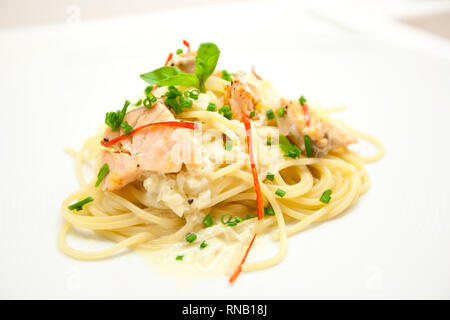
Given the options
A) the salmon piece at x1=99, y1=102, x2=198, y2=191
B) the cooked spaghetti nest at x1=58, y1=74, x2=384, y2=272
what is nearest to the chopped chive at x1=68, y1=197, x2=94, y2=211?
the cooked spaghetti nest at x1=58, y1=74, x2=384, y2=272

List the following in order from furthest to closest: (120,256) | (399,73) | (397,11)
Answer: (397,11), (399,73), (120,256)

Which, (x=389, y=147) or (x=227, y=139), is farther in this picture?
(x=389, y=147)

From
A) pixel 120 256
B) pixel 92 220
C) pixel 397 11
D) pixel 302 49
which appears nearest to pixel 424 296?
pixel 120 256

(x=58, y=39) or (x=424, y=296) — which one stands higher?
(x=58, y=39)

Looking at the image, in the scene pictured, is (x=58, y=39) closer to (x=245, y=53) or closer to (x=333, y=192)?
(x=245, y=53)

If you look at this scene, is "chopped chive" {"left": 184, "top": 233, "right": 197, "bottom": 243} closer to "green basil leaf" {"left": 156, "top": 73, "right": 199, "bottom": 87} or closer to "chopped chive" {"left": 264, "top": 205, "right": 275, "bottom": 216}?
"chopped chive" {"left": 264, "top": 205, "right": 275, "bottom": 216}

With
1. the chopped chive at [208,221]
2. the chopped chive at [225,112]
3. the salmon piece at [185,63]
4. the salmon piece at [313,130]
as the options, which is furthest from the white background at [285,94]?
the salmon piece at [185,63]
